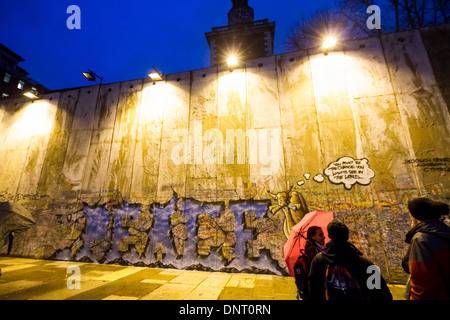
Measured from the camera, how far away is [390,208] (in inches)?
206

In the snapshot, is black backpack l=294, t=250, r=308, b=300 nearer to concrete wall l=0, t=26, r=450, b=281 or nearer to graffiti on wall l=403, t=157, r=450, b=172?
concrete wall l=0, t=26, r=450, b=281

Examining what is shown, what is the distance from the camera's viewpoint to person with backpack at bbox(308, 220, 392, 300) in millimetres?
1721

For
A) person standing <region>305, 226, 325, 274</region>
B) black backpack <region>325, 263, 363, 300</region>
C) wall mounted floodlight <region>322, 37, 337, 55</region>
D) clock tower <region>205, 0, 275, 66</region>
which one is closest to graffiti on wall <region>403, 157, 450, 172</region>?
wall mounted floodlight <region>322, 37, 337, 55</region>

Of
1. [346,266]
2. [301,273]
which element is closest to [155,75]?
[301,273]

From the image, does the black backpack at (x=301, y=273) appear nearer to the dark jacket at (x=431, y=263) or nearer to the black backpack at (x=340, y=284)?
the black backpack at (x=340, y=284)

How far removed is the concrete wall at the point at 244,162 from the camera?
546cm

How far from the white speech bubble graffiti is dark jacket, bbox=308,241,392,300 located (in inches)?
167

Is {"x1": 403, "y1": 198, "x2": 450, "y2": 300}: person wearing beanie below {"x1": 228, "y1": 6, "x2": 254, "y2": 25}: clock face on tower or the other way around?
below

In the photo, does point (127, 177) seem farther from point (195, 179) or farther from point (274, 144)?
point (274, 144)

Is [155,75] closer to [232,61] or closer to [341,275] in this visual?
[232,61]

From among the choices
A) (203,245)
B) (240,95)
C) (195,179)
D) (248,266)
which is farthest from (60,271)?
(240,95)

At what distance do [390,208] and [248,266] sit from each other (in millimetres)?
4227

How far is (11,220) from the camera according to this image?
13.4ft

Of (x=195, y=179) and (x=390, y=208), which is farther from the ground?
(x=195, y=179)
